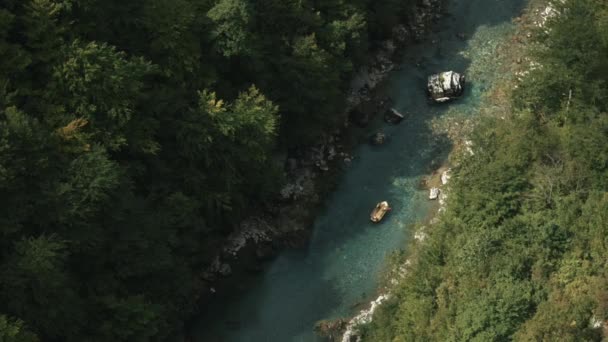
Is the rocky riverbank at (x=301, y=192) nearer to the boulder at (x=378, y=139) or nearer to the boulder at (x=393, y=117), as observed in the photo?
the boulder at (x=393, y=117)

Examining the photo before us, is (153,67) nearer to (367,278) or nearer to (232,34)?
(232,34)

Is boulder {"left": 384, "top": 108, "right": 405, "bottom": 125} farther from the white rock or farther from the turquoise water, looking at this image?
the white rock

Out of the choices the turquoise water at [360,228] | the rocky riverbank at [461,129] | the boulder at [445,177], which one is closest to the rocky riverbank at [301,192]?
the turquoise water at [360,228]

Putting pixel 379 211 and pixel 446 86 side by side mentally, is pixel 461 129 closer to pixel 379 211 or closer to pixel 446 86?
pixel 446 86

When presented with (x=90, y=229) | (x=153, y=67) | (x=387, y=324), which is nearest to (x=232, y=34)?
(x=153, y=67)

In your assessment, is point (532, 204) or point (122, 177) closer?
point (122, 177)
